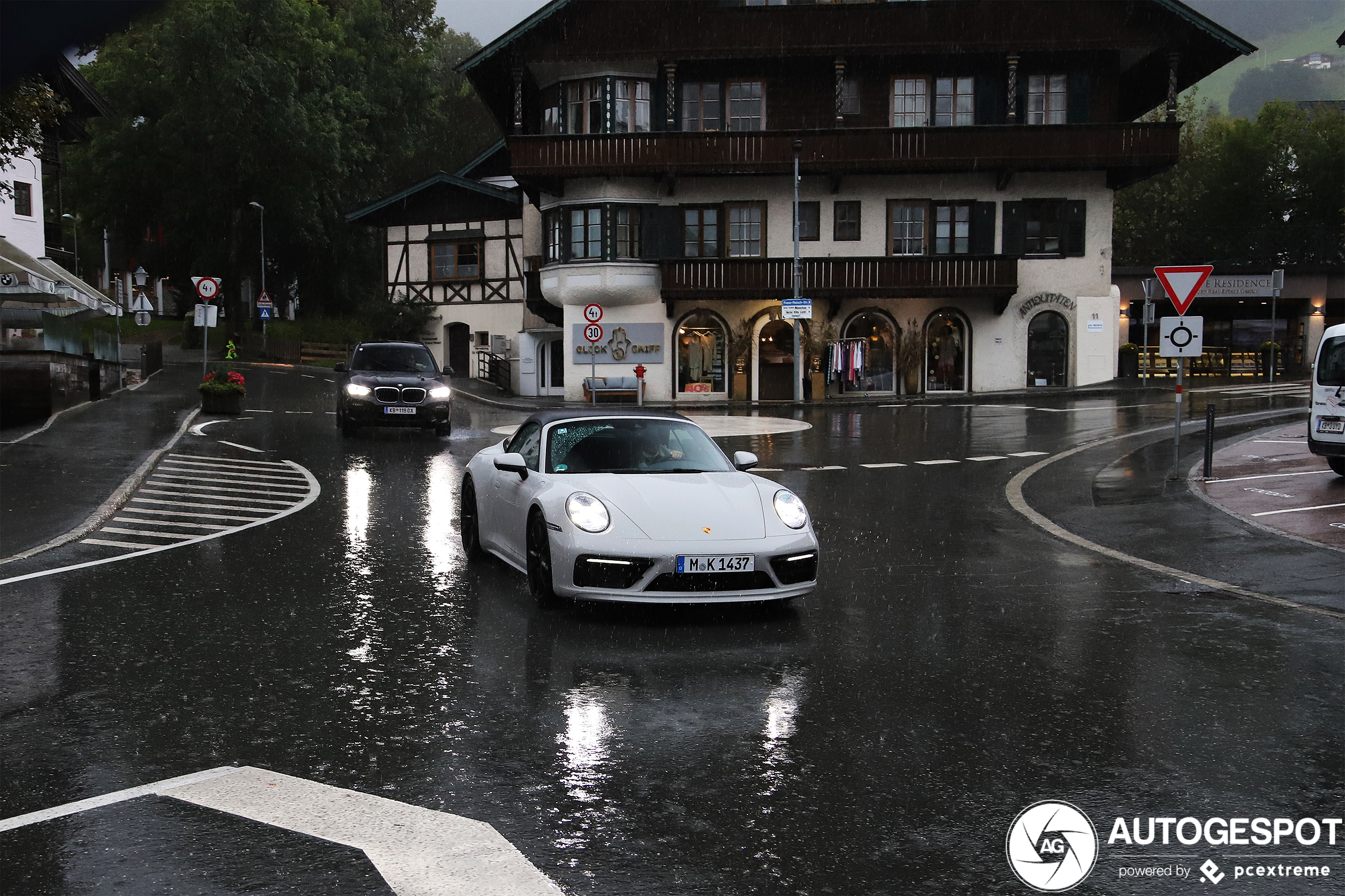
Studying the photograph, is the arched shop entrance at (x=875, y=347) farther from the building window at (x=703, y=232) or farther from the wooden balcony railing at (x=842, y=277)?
the building window at (x=703, y=232)

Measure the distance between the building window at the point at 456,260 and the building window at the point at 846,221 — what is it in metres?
16.8

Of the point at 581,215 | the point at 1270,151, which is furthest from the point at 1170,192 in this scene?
the point at 581,215

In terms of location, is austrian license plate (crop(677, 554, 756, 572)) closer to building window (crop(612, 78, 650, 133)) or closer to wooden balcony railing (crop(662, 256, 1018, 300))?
wooden balcony railing (crop(662, 256, 1018, 300))

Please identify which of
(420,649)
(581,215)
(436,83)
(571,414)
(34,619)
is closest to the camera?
(420,649)

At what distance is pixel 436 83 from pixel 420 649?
67.1 m

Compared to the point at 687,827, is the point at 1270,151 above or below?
above

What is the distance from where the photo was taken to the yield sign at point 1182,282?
637 inches

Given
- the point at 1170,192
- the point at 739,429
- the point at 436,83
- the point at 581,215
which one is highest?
the point at 436,83

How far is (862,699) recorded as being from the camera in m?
6.23

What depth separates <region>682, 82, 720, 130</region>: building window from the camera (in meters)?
41.5

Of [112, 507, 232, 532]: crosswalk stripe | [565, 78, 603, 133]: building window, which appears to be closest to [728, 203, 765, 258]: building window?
[565, 78, 603, 133]: building window

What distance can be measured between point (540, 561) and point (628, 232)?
1319 inches

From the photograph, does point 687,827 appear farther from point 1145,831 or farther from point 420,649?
point 420,649

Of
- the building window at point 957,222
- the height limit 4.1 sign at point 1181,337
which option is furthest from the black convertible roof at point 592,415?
the building window at point 957,222
